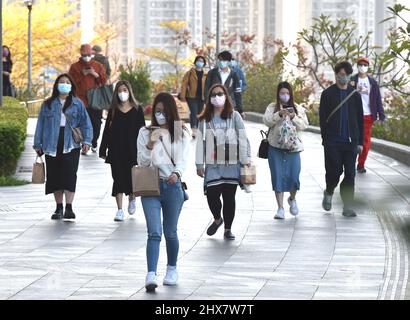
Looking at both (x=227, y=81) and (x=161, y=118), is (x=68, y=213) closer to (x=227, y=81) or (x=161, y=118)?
(x=161, y=118)

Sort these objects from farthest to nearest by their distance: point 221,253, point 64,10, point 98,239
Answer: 1. point 64,10
2. point 98,239
3. point 221,253

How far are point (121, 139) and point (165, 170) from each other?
435cm

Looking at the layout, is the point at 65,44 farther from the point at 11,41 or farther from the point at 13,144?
the point at 13,144

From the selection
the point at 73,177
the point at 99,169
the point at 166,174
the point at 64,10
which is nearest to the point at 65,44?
the point at 64,10

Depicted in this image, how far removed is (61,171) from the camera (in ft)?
46.4

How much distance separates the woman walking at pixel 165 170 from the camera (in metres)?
9.52

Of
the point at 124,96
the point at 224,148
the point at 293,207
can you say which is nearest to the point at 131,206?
the point at 124,96

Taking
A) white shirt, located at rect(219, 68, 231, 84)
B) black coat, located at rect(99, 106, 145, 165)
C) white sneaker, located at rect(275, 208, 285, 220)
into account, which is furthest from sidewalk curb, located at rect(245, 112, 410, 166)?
black coat, located at rect(99, 106, 145, 165)

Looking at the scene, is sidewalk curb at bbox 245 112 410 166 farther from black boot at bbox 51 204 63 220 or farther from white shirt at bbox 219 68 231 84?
black boot at bbox 51 204 63 220

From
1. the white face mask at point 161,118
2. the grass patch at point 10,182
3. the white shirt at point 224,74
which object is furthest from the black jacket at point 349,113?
the white shirt at point 224,74

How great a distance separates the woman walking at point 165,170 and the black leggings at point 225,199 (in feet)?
8.72

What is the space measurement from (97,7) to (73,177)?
122 meters

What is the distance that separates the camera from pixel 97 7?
13462 centimetres

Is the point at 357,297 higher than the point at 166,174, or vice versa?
the point at 166,174
